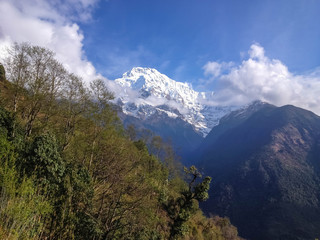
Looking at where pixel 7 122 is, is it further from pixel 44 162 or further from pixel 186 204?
pixel 186 204

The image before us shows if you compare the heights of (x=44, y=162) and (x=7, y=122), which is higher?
→ (x=7, y=122)

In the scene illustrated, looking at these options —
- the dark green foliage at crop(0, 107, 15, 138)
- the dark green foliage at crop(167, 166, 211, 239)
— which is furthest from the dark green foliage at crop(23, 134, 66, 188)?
the dark green foliage at crop(167, 166, 211, 239)

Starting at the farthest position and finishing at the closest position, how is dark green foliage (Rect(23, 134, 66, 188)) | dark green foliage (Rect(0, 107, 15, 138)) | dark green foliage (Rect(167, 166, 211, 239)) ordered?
dark green foliage (Rect(167, 166, 211, 239))
dark green foliage (Rect(0, 107, 15, 138))
dark green foliage (Rect(23, 134, 66, 188))

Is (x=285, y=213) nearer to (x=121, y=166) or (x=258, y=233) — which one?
(x=258, y=233)

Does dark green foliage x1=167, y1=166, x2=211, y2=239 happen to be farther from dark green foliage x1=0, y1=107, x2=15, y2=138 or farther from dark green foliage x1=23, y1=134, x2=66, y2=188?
dark green foliage x1=0, y1=107, x2=15, y2=138

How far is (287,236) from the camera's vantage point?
13288 centimetres

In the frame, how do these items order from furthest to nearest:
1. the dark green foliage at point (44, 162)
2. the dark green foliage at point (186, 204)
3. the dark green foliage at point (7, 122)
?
the dark green foliage at point (186, 204), the dark green foliage at point (7, 122), the dark green foliage at point (44, 162)

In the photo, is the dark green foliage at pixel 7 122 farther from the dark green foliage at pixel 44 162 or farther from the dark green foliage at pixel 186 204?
the dark green foliage at pixel 186 204

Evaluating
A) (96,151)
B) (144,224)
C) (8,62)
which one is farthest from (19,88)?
(144,224)

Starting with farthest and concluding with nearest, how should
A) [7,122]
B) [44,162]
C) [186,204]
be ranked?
[186,204] → [7,122] → [44,162]

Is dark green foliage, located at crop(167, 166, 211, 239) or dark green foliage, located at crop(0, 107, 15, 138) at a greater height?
dark green foliage, located at crop(0, 107, 15, 138)

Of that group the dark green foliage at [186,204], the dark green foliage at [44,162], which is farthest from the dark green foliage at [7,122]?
the dark green foliage at [186,204]

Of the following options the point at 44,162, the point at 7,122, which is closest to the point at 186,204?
the point at 44,162

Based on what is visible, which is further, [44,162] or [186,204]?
[186,204]
